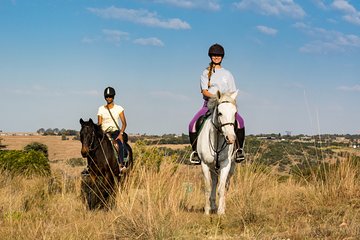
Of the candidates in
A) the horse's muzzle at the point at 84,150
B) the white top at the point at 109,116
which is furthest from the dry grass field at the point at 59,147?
the horse's muzzle at the point at 84,150

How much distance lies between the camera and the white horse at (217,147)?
758cm

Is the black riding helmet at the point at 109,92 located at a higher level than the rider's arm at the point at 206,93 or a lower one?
higher

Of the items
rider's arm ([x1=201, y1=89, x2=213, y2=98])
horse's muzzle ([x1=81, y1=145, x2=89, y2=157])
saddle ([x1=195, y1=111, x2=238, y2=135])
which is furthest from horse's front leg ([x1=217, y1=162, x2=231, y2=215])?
horse's muzzle ([x1=81, y1=145, x2=89, y2=157])

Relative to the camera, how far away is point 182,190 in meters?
8.66

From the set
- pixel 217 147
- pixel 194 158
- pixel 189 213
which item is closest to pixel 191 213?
pixel 189 213

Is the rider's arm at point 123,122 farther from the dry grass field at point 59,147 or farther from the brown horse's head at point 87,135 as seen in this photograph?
the dry grass field at point 59,147

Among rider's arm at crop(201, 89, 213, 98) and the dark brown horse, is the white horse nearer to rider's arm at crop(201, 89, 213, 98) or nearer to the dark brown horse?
rider's arm at crop(201, 89, 213, 98)

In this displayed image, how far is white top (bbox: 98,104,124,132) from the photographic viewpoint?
10.7m

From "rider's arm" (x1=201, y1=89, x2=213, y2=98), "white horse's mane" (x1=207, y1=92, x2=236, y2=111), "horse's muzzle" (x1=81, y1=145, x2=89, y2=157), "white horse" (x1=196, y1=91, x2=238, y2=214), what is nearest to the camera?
"white horse" (x1=196, y1=91, x2=238, y2=214)

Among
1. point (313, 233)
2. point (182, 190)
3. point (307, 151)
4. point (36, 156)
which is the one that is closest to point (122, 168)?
point (182, 190)

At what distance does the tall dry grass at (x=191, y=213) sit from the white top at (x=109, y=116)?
4.98ft

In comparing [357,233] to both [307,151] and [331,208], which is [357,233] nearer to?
[331,208]

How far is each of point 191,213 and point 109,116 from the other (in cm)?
352

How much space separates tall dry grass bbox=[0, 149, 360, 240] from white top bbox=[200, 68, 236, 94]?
5.50 feet
